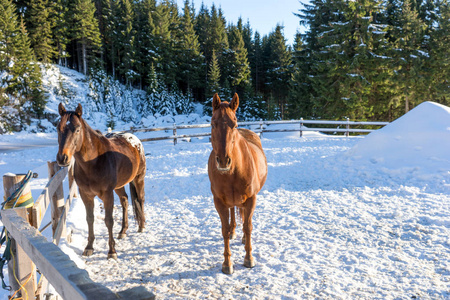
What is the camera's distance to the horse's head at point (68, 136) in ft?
10.3

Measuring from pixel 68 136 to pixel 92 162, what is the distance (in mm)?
646

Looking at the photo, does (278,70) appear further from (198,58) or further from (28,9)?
(28,9)

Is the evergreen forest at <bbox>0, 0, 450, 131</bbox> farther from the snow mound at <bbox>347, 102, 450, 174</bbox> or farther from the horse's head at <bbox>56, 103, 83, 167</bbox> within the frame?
the horse's head at <bbox>56, 103, 83, 167</bbox>

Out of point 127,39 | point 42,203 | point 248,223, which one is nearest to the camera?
point 42,203

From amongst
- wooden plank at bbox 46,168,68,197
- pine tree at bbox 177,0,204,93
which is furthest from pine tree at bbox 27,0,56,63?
wooden plank at bbox 46,168,68,197

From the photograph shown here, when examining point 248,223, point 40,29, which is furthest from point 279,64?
point 248,223

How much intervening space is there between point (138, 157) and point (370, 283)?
417 centimetres

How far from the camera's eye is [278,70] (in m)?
39.2

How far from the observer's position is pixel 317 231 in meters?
4.64

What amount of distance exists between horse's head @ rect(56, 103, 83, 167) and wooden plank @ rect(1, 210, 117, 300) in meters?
1.19

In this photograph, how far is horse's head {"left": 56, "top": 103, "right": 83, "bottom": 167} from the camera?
10.3ft

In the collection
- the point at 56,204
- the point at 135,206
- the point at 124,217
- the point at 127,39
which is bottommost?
the point at 124,217

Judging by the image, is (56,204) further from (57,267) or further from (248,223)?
(57,267)

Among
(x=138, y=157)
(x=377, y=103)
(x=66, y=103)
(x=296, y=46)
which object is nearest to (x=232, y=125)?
(x=138, y=157)
